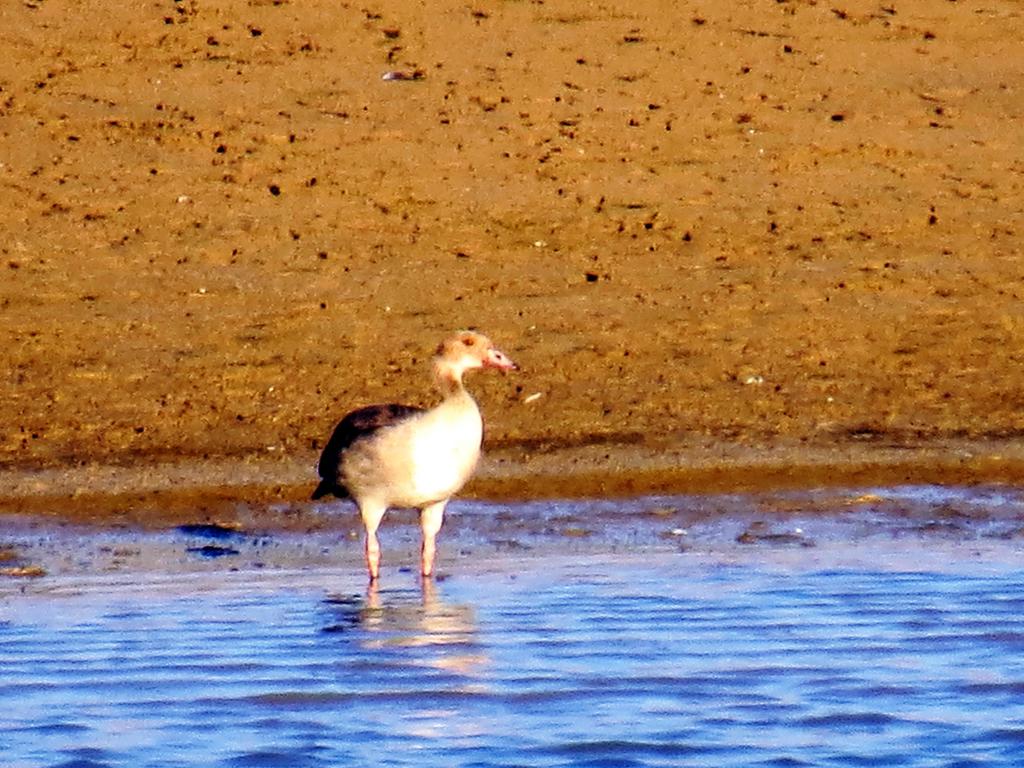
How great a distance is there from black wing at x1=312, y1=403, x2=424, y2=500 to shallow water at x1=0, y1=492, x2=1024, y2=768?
1.29ft

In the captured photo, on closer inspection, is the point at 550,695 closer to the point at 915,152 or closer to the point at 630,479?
the point at 630,479

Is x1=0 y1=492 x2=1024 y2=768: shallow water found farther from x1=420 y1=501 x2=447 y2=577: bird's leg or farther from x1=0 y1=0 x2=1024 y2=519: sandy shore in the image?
x1=0 y1=0 x2=1024 y2=519: sandy shore

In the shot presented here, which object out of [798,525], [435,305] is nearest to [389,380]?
[435,305]

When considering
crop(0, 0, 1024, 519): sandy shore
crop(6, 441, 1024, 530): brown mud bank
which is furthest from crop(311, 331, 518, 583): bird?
crop(0, 0, 1024, 519): sandy shore

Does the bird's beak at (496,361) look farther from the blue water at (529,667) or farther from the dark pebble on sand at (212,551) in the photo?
the dark pebble on sand at (212,551)

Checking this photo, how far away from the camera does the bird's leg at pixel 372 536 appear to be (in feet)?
32.0

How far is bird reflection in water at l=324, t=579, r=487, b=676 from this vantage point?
8766mm

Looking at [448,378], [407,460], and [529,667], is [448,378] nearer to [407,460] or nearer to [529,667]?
[407,460]

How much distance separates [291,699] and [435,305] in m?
4.77

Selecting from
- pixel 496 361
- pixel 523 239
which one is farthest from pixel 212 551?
pixel 523 239

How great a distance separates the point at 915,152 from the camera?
1427cm

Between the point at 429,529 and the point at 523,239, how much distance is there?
3729mm

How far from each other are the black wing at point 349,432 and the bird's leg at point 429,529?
334 mm

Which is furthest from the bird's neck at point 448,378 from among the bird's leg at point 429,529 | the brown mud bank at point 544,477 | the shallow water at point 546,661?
the brown mud bank at point 544,477
